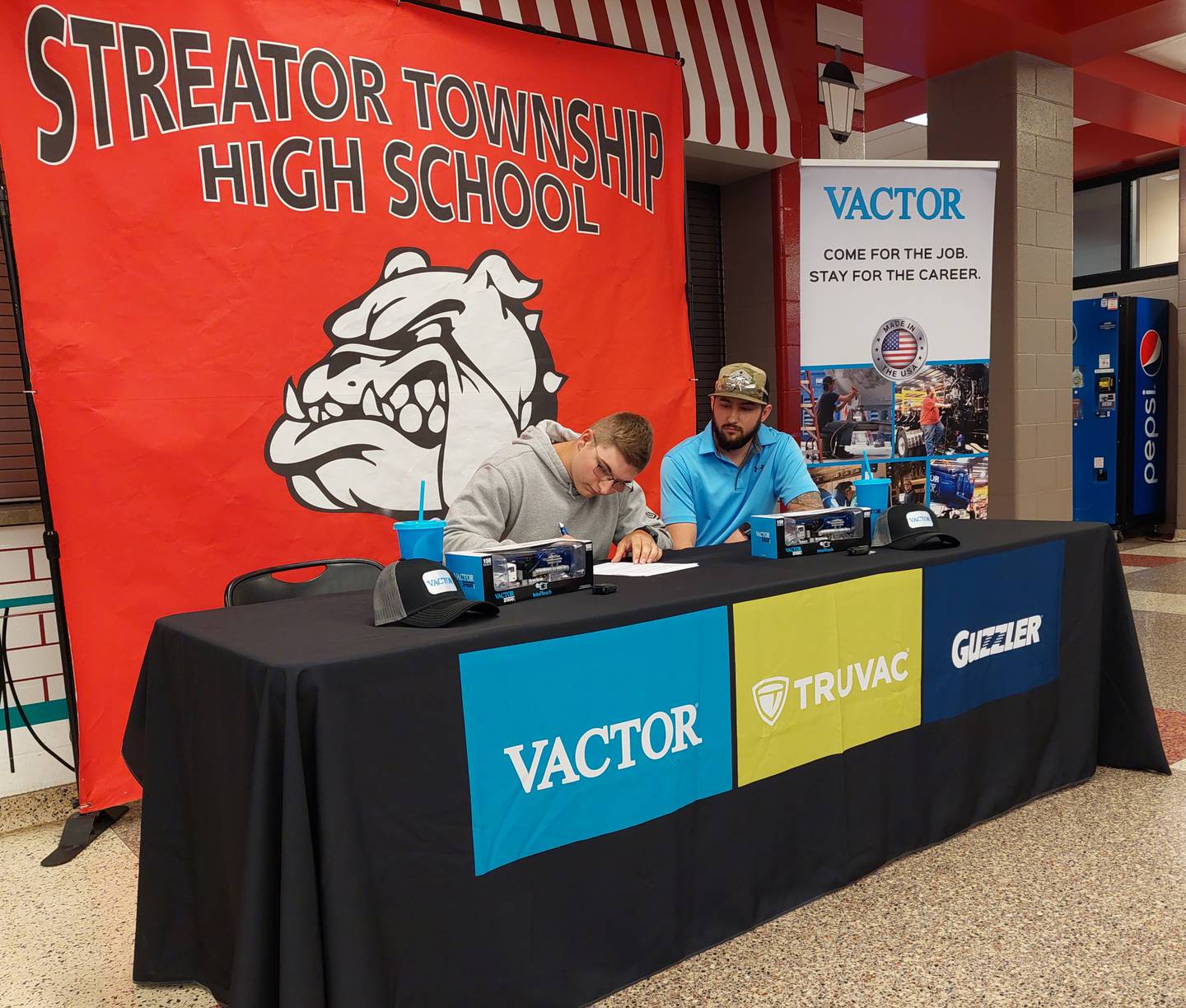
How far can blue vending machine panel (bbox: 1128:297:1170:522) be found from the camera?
8023 millimetres

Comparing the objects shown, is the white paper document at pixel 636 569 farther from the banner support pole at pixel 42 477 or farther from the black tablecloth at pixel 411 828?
the banner support pole at pixel 42 477

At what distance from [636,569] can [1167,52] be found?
21.4 feet

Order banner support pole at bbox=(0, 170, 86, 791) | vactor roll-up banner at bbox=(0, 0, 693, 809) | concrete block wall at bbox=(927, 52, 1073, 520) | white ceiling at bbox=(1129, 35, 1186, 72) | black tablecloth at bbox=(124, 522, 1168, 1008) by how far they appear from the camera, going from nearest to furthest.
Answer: black tablecloth at bbox=(124, 522, 1168, 1008) < banner support pole at bbox=(0, 170, 86, 791) < vactor roll-up banner at bbox=(0, 0, 693, 809) < concrete block wall at bbox=(927, 52, 1073, 520) < white ceiling at bbox=(1129, 35, 1186, 72)

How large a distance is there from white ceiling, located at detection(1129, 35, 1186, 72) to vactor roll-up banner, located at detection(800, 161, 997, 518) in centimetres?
265

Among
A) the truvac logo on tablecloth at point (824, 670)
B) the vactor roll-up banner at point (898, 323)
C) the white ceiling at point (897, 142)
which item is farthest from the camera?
the white ceiling at point (897, 142)

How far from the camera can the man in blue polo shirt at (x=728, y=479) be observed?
327cm

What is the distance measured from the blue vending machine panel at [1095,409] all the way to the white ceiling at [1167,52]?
1.83 m

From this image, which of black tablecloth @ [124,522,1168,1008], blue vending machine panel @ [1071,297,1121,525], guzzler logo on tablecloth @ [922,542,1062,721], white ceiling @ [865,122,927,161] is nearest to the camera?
black tablecloth @ [124,522,1168,1008]

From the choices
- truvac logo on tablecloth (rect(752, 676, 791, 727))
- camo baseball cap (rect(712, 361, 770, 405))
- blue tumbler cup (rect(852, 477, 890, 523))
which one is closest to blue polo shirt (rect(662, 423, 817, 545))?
camo baseball cap (rect(712, 361, 770, 405))

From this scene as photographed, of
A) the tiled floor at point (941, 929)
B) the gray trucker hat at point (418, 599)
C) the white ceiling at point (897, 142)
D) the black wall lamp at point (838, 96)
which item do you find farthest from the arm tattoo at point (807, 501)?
the white ceiling at point (897, 142)

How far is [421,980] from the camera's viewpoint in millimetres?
1539

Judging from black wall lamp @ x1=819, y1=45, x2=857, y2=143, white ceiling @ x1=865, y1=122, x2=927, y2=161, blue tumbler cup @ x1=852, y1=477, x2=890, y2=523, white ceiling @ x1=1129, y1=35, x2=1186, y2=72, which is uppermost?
white ceiling @ x1=1129, y1=35, x2=1186, y2=72

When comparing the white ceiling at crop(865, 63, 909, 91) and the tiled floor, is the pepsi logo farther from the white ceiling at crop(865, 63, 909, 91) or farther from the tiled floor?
the tiled floor

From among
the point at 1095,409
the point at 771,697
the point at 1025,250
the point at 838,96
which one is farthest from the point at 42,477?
the point at 1095,409
